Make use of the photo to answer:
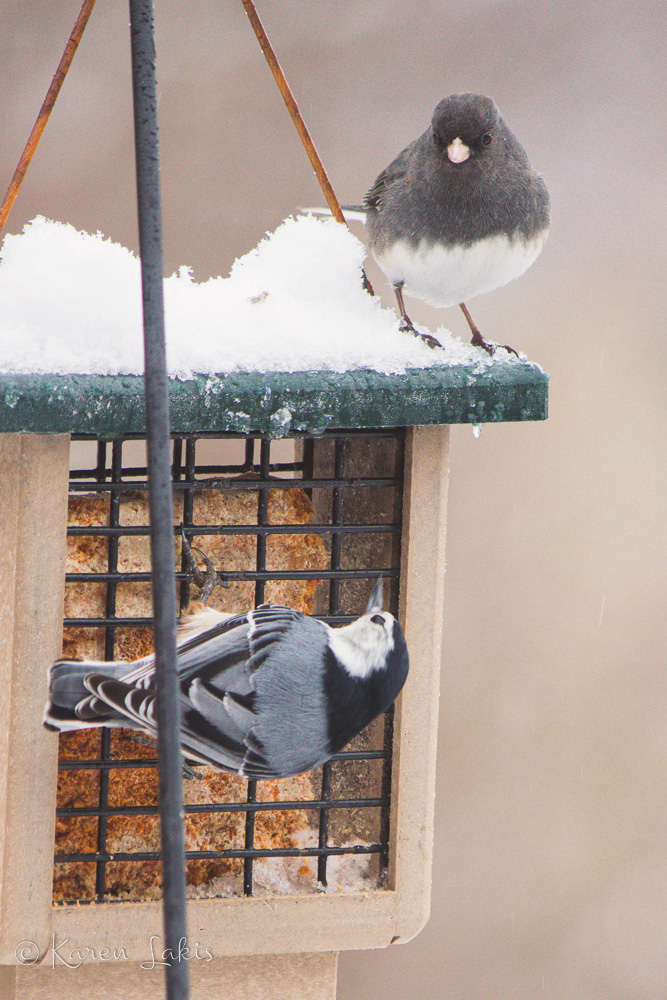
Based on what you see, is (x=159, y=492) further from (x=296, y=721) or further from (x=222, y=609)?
(x=222, y=609)

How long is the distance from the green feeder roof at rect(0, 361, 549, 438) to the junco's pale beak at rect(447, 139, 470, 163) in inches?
13.2

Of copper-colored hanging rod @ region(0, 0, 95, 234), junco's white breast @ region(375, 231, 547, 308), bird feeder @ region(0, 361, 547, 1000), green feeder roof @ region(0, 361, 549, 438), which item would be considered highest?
copper-colored hanging rod @ region(0, 0, 95, 234)

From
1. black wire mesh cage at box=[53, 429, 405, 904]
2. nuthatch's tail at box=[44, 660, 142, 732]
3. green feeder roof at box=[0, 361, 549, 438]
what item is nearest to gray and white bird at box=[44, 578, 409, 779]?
nuthatch's tail at box=[44, 660, 142, 732]

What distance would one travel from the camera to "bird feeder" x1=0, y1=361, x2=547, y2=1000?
50.4 inches

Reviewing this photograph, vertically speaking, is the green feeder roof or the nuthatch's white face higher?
the green feeder roof

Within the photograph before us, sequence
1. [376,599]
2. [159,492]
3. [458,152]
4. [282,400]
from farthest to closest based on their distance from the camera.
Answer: [458,152] < [376,599] < [282,400] < [159,492]

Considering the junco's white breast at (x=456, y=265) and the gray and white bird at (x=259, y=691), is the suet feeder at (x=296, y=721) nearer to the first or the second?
the gray and white bird at (x=259, y=691)

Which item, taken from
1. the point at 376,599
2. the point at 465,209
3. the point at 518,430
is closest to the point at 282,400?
the point at 376,599

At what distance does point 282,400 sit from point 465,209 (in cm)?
49

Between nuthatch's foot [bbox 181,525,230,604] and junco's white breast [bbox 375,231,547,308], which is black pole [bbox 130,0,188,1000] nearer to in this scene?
nuthatch's foot [bbox 181,525,230,604]

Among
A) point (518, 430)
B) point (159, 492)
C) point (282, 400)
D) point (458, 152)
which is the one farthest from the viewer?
point (518, 430)

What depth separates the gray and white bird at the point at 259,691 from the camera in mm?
1272

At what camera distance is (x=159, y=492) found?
805mm

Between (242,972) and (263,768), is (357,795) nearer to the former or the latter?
(242,972)
